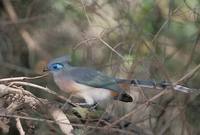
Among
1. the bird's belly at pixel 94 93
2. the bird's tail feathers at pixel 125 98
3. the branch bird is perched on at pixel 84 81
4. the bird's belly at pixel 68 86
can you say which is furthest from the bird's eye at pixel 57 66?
the bird's tail feathers at pixel 125 98

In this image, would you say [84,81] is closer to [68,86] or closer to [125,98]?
[68,86]

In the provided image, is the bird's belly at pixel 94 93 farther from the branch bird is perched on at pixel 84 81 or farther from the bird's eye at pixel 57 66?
the bird's eye at pixel 57 66

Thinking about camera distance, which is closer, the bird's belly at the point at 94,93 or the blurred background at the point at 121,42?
the blurred background at the point at 121,42

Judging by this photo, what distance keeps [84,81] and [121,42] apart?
2.40 ft

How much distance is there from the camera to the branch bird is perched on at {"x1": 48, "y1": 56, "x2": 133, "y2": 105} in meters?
4.43

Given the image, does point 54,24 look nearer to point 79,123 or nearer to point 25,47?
point 25,47

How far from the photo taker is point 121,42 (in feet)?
13.1

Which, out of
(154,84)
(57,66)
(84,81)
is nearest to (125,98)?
(154,84)

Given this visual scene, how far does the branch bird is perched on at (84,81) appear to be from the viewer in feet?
14.5

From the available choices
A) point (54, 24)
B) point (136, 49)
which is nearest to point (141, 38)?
point (136, 49)

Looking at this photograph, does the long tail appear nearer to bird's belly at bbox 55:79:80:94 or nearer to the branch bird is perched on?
the branch bird is perched on

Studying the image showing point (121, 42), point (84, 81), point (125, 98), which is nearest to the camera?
point (121, 42)

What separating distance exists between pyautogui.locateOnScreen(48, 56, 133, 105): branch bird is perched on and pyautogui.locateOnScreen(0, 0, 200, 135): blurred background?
0.34 ft

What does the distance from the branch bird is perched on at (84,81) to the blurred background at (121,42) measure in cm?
10
